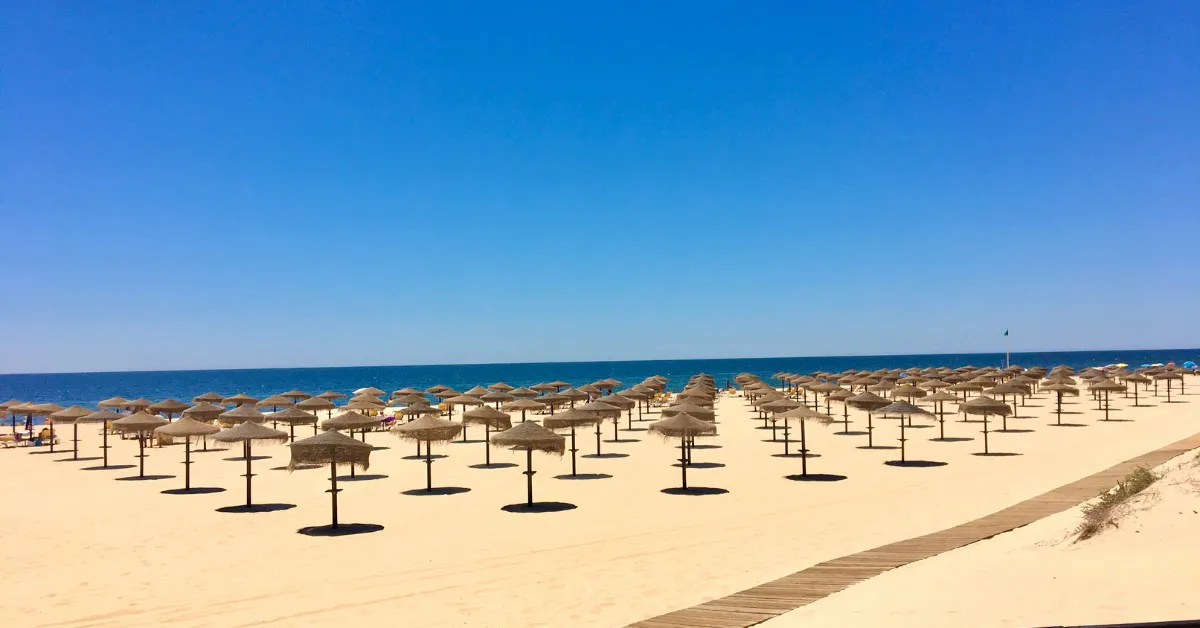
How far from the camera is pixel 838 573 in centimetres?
964

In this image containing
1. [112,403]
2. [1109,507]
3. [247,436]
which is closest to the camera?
[1109,507]

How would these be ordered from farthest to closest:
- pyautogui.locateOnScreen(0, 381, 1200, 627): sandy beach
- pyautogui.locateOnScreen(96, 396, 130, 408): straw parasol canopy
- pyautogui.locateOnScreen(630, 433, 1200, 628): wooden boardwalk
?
pyautogui.locateOnScreen(96, 396, 130, 408): straw parasol canopy < pyautogui.locateOnScreen(0, 381, 1200, 627): sandy beach < pyautogui.locateOnScreen(630, 433, 1200, 628): wooden boardwalk

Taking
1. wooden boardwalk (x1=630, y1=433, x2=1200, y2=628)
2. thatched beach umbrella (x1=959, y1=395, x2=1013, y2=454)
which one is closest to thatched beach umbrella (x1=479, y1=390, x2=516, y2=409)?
thatched beach umbrella (x1=959, y1=395, x2=1013, y2=454)

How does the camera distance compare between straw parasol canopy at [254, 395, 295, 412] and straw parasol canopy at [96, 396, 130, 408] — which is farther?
straw parasol canopy at [254, 395, 295, 412]

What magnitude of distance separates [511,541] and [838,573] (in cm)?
562

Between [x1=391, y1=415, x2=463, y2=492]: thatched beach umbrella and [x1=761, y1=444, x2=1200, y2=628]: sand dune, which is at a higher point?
[x1=391, y1=415, x2=463, y2=492]: thatched beach umbrella

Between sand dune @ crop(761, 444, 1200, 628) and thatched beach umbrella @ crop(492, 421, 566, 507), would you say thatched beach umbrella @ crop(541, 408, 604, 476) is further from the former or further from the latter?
sand dune @ crop(761, 444, 1200, 628)

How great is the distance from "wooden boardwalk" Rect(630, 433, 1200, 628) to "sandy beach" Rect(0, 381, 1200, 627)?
33 cm

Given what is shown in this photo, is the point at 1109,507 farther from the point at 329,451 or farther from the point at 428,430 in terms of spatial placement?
the point at 428,430

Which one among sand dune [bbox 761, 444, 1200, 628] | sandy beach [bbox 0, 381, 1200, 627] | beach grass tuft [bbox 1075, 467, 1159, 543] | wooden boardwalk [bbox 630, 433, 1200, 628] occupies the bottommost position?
sandy beach [bbox 0, 381, 1200, 627]

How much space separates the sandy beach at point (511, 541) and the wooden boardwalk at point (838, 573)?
0.33 m

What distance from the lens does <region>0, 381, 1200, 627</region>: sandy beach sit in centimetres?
930

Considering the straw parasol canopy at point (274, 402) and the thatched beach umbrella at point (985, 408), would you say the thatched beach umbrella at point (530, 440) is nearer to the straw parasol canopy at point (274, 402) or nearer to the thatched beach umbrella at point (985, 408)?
the thatched beach umbrella at point (985, 408)

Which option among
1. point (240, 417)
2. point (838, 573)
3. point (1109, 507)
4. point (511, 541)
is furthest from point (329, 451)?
point (1109, 507)
